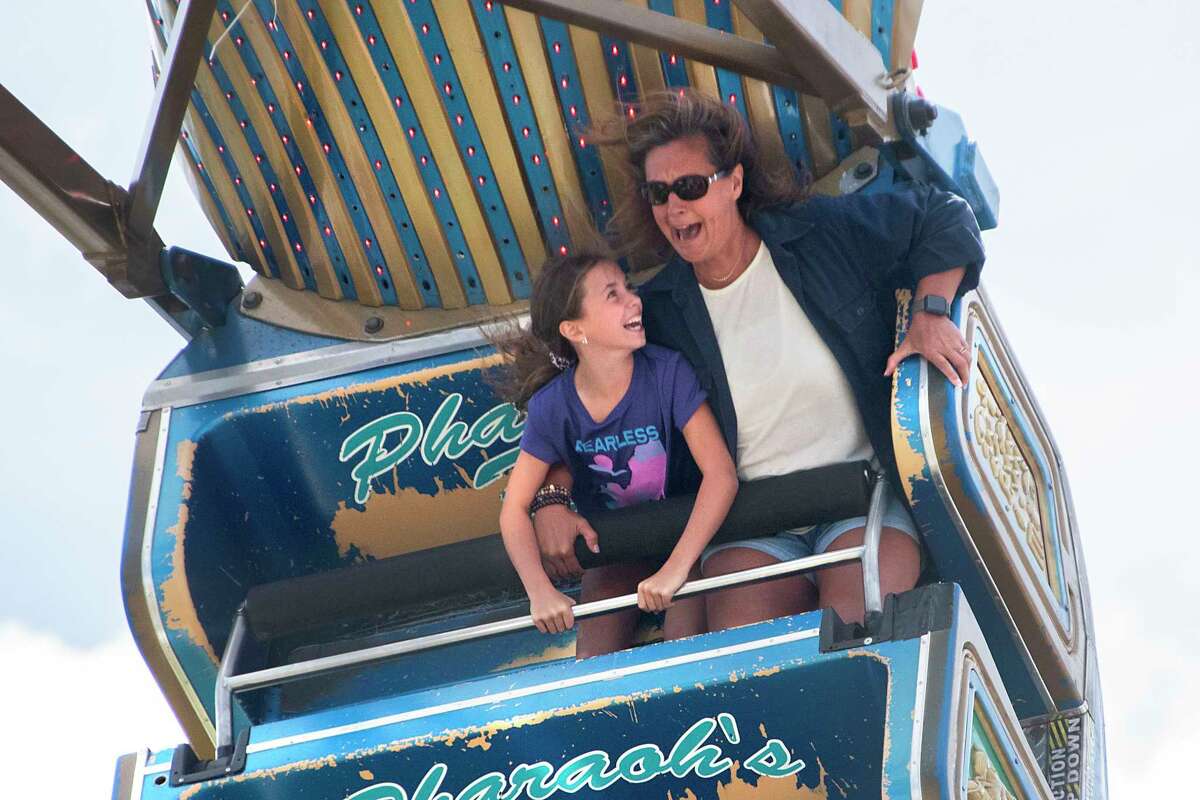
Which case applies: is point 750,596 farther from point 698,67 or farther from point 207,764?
point 698,67

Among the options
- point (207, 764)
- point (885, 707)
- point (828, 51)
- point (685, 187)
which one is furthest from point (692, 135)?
point (207, 764)

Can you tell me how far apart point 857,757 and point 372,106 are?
75.1 inches

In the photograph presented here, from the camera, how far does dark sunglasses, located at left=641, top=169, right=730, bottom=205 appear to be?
13.1 ft

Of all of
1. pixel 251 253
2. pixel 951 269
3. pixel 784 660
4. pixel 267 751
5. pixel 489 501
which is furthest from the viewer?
pixel 251 253

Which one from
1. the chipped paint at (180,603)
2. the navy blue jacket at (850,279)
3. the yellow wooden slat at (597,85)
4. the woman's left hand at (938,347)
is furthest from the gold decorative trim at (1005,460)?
the chipped paint at (180,603)

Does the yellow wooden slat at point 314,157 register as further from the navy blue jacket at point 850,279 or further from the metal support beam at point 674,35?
the navy blue jacket at point 850,279

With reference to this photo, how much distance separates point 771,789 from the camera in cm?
346

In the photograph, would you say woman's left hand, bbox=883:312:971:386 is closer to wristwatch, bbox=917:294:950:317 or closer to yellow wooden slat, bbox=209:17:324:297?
wristwatch, bbox=917:294:950:317

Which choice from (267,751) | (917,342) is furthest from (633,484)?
(267,751)

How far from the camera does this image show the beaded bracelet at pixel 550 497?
4.00 meters

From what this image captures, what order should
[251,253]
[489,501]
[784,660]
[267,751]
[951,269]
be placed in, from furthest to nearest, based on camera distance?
1. [251,253]
2. [489,501]
3. [951,269]
4. [267,751]
5. [784,660]

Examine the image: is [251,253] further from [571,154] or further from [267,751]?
[267,751]

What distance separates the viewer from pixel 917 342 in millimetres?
3859

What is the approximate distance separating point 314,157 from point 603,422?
42.6 inches
